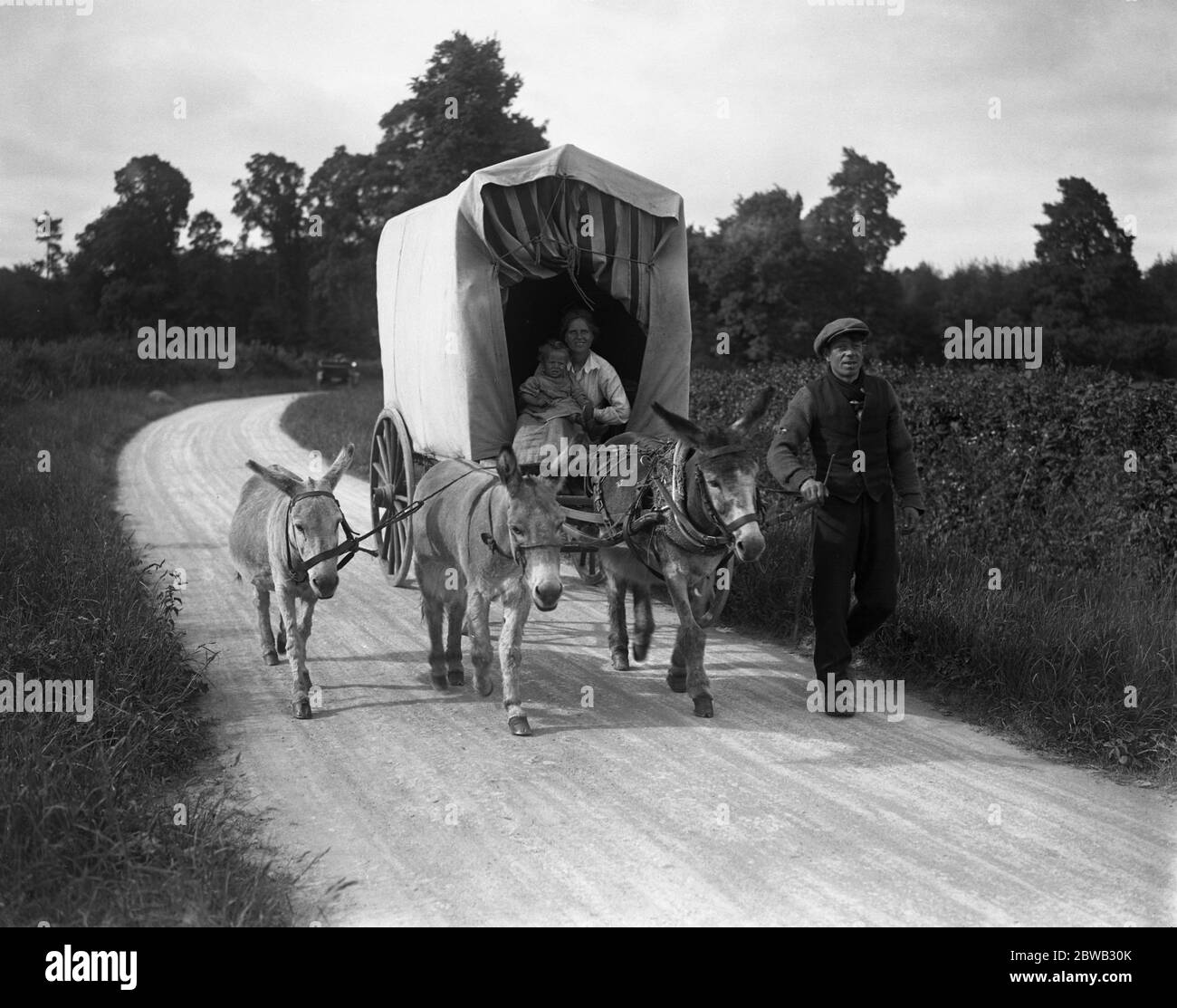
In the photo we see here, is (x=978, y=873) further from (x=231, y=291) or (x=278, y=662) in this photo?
(x=231, y=291)

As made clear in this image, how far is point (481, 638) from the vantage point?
6012 millimetres

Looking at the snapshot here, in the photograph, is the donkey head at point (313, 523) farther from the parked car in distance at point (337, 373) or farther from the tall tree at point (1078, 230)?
the parked car in distance at point (337, 373)

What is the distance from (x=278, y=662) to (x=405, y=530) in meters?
2.31

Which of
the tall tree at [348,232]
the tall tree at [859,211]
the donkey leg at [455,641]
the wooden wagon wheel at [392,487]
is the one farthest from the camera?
the tall tree at [348,232]

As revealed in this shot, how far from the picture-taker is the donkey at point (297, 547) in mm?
5809

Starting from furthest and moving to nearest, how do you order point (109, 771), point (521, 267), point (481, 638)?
point (521, 267), point (481, 638), point (109, 771)

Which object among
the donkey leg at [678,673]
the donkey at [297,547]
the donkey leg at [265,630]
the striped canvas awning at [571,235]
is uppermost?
the striped canvas awning at [571,235]

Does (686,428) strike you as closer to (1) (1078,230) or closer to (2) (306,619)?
(2) (306,619)

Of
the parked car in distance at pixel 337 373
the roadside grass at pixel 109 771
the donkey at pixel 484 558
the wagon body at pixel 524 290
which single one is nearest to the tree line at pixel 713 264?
the parked car in distance at pixel 337 373

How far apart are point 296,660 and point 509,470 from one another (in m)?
1.83

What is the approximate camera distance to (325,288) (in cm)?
4609

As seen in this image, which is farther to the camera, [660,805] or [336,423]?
[336,423]

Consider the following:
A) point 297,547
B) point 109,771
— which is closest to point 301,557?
point 297,547

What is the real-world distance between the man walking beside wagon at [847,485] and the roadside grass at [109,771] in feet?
11.8
